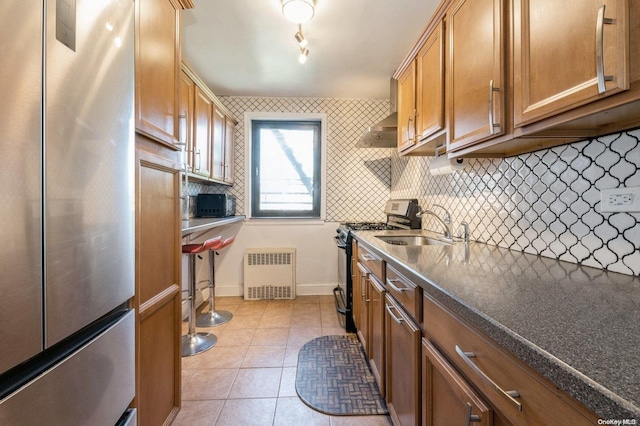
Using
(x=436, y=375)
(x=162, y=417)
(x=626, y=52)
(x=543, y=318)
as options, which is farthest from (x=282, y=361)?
(x=626, y=52)

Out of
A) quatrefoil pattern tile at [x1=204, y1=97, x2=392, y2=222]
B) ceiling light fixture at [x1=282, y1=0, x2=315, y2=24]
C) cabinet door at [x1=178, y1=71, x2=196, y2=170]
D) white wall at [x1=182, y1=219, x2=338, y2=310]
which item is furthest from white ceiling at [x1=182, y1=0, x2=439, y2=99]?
white wall at [x1=182, y1=219, x2=338, y2=310]

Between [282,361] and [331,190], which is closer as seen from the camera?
[282,361]

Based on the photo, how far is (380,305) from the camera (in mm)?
1536

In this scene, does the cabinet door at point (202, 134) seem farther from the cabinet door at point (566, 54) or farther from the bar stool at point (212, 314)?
the cabinet door at point (566, 54)

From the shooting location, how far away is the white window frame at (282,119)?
346 centimetres

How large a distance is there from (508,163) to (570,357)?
1.27m

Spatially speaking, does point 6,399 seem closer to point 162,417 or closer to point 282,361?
point 162,417

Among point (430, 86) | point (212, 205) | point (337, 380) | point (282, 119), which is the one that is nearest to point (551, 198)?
point (430, 86)

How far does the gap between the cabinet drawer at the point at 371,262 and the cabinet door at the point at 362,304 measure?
0.18 feet

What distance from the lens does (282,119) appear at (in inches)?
137

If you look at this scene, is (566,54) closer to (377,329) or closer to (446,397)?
(446,397)

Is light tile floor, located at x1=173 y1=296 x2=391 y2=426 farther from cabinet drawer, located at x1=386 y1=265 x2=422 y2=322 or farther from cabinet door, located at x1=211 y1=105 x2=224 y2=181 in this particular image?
cabinet door, located at x1=211 y1=105 x2=224 y2=181

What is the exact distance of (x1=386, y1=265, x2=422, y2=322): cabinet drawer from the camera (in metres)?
1.01

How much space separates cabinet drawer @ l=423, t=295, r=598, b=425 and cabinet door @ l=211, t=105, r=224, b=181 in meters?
2.53
